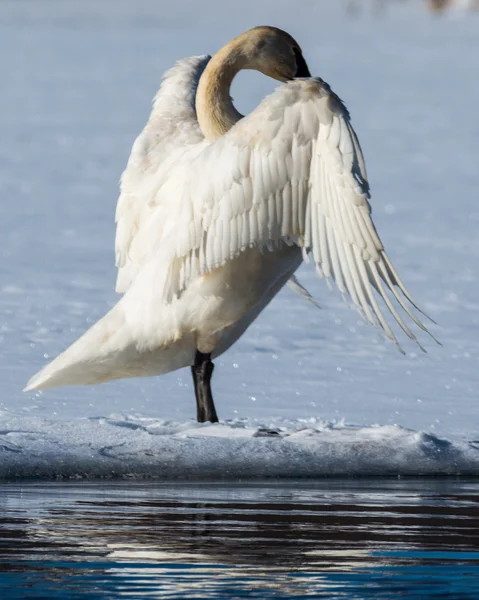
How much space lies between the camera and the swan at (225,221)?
6980 millimetres

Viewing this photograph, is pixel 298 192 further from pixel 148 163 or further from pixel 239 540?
pixel 239 540

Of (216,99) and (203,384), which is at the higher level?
(216,99)

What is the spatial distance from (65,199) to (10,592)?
14.0 metres

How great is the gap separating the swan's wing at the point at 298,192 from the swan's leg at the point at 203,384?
89 centimetres

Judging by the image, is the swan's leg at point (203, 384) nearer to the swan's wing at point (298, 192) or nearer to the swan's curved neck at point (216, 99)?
the swan's wing at point (298, 192)

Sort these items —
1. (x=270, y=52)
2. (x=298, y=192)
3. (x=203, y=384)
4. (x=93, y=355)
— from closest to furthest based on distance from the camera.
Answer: (x=298, y=192) < (x=93, y=355) < (x=203, y=384) < (x=270, y=52)

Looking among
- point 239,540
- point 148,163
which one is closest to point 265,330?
point 148,163

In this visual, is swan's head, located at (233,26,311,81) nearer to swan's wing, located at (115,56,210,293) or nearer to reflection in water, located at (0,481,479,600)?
swan's wing, located at (115,56,210,293)

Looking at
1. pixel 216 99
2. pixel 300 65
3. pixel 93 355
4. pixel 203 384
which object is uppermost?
pixel 300 65

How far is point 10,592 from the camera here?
162 inches

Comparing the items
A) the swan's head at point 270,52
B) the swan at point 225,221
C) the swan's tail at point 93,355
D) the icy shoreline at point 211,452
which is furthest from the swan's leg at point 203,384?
the swan's head at point 270,52

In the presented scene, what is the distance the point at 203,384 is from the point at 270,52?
1782 mm

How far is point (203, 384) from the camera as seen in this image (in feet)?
26.8

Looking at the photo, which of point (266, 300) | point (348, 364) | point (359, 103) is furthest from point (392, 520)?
point (359, 103)
